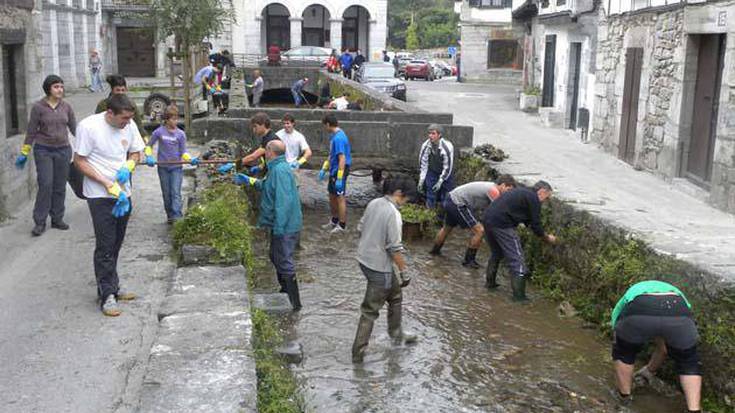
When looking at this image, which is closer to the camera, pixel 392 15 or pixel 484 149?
pixel 484 149

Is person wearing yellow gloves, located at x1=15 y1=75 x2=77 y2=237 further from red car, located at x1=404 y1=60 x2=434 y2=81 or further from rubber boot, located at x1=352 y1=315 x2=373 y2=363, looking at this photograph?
red car, located at x1=404 y1=60 x2=434 y2=81

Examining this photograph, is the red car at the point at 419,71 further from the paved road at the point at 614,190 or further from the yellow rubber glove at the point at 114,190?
the yellow rubber glove at the point at 114,190

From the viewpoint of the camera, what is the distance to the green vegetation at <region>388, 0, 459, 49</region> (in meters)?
70.5

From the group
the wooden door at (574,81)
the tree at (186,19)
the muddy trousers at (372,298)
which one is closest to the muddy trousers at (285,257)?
the muddy trousers at (372,298)

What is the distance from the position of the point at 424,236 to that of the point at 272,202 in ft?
16.1

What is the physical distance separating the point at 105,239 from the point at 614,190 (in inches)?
329

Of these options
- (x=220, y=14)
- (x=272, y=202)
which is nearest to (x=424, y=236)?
(x=272, y=202)

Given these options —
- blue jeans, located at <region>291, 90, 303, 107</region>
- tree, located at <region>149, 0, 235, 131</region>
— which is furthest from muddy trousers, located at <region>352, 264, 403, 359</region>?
blue jeans, located at <region>291, 90, 303, 107</region>

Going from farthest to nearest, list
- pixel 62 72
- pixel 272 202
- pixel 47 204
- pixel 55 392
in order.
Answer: pixel 62 72, pixel 47 204, pixel 272 202, pixel 55 392

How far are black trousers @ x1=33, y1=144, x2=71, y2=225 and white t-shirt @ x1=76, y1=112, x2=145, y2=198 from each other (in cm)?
249

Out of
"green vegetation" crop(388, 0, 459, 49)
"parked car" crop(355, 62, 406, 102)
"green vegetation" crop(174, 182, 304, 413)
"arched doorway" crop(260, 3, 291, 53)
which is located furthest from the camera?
"green vegetation" crop(388, 0, 459, 49)

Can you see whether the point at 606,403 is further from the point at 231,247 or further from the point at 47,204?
the point at 47,204

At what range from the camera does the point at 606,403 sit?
6.51 m

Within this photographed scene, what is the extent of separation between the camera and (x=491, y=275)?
376 inches
